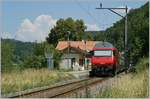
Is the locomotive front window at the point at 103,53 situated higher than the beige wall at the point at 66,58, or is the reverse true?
the locomotive front window at the point at 103,53

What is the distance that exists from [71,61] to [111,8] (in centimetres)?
4432

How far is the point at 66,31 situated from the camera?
110500 millimetres

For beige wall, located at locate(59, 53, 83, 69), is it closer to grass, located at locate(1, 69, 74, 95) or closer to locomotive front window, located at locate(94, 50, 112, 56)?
locomotive front window, located at locate(94, 50, 112, 56)

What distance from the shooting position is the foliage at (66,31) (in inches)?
4154

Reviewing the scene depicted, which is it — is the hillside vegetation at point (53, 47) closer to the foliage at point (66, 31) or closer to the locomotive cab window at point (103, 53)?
the foliage at point (66, 31)

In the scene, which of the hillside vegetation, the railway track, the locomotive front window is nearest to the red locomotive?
the locomotive front window

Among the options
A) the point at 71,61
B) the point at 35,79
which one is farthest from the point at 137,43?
the point at 71,61

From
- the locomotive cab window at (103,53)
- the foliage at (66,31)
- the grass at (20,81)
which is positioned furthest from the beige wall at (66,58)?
the grass at (20,81)

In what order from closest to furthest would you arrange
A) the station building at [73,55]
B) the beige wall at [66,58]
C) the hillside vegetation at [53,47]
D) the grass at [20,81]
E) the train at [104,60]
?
the grass at [20,81] → the hillside vegetation at [53,47] → the train at [104,60] → the beige wall at [66,58] → the station building at [73,55]

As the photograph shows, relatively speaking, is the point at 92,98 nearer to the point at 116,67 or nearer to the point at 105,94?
the point at 105,94

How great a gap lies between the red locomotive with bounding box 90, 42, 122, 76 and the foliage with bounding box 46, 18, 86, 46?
6417 cm

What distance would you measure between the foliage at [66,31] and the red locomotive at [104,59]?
64.2 m

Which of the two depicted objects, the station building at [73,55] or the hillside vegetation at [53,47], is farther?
the station building at [73,55]

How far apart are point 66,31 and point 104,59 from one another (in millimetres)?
70729
